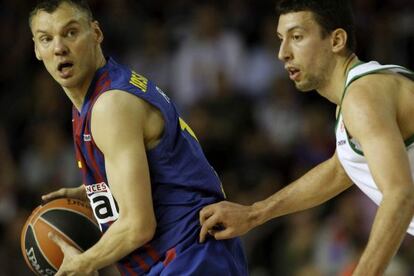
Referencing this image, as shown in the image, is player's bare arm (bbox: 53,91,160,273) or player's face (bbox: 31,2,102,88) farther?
player's face (bbox: 31,2,102,88)

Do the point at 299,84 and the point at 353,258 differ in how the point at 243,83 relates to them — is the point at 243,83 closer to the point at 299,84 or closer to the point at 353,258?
the point at 353,258

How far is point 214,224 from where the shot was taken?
4.52 meters

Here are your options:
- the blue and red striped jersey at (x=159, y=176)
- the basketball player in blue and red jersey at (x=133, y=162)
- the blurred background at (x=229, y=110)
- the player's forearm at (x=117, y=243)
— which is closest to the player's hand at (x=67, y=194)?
the basketball player in blue and red jersey at (x=133, y=162)

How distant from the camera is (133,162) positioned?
4.20 m

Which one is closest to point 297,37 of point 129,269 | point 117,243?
point 117,243

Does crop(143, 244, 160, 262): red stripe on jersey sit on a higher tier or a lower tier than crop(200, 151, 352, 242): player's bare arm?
lower

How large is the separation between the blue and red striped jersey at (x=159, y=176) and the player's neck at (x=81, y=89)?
5 centimetres

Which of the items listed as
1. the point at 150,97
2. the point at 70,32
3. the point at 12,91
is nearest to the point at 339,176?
the point at 150,97

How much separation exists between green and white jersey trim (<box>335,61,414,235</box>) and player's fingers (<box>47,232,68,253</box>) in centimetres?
149

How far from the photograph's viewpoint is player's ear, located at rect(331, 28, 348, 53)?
446cm

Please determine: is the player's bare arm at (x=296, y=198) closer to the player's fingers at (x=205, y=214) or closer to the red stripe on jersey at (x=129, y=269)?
the player's fingers at (x=205, y=214)

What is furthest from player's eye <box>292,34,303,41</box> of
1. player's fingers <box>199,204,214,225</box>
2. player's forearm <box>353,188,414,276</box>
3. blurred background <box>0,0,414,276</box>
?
blurred background <box>0,0,414,276</box>

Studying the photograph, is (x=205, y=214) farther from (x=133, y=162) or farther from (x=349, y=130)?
(x=349, y=130)

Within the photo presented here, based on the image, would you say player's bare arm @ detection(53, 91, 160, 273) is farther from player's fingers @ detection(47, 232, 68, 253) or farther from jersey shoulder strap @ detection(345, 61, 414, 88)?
jersey shoulder strap @ detection(345, 61, 414, 88)
